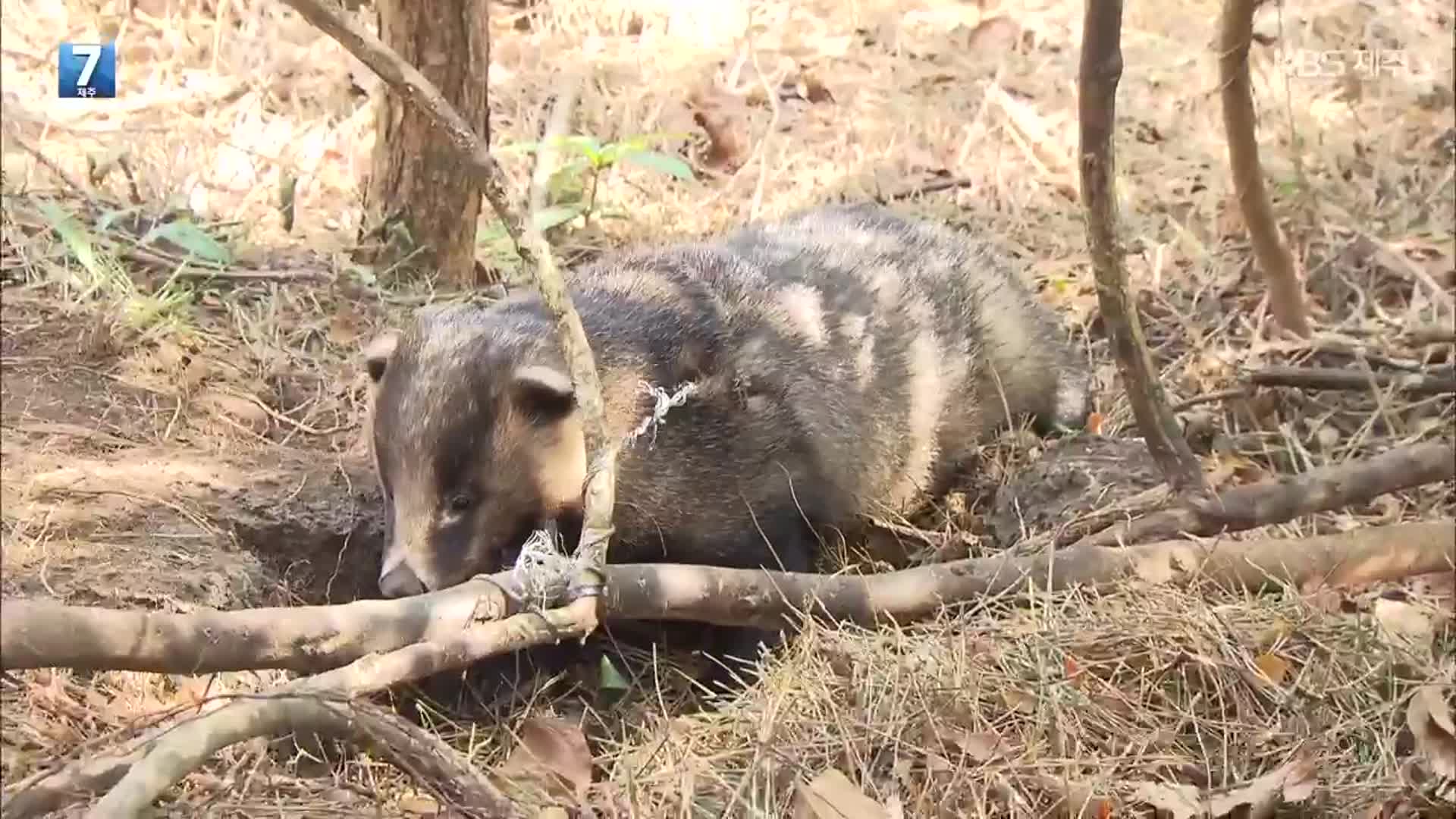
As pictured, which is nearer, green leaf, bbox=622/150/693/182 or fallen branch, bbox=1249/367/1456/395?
fallen branch, bbox=1249/367/1456/395

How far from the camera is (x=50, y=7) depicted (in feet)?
7.83

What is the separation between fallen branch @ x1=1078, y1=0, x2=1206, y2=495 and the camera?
8.48ft

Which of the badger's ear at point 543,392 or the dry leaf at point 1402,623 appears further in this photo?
the dry leaf at point 1402,623

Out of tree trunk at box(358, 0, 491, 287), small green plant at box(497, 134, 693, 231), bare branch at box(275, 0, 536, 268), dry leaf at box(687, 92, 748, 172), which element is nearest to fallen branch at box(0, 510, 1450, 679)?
bare branch at box(275, 0, 536, 268)

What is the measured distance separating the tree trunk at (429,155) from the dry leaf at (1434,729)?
2918 mm

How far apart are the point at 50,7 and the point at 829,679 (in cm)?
197

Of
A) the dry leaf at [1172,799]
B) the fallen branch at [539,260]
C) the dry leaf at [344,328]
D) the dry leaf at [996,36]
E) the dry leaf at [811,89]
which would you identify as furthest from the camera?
the dry leaf at [996,36]

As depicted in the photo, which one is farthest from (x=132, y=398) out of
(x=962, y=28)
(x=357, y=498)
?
(x=962, y=28)

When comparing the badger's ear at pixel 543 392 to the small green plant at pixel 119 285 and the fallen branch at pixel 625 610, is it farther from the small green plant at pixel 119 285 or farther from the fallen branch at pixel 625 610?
the small green plant at pixel 119 285

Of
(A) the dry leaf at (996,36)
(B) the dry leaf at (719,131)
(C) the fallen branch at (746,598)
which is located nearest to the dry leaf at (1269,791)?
(C) the fallen branch at (746,598)

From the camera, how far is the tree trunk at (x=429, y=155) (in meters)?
3.89

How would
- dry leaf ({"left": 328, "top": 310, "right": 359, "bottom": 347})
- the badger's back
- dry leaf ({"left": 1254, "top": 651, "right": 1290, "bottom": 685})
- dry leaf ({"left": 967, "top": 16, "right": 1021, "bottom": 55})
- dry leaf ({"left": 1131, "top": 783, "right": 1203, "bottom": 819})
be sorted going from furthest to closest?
dry leaf ({"left": 967, "top": 16, "right": 1021, "bottom": 55})
dry leaf ({"left": 328, "top": 310, "right": 359, "bottom": 347})
the badger's back
dry leaf ({"left": 1254, "top": 651, "right": 1290, "bottom": 685})
dry leaf ({"left": 1131, "top": 783, "right": 1203, "bottom": 819})

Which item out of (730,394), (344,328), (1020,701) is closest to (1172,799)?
(1020,701)

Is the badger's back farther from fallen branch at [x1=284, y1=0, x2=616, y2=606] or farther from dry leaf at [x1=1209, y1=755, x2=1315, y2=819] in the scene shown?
dry leaf at [x1=1209, y1=755, x2=1315, y2=819]
